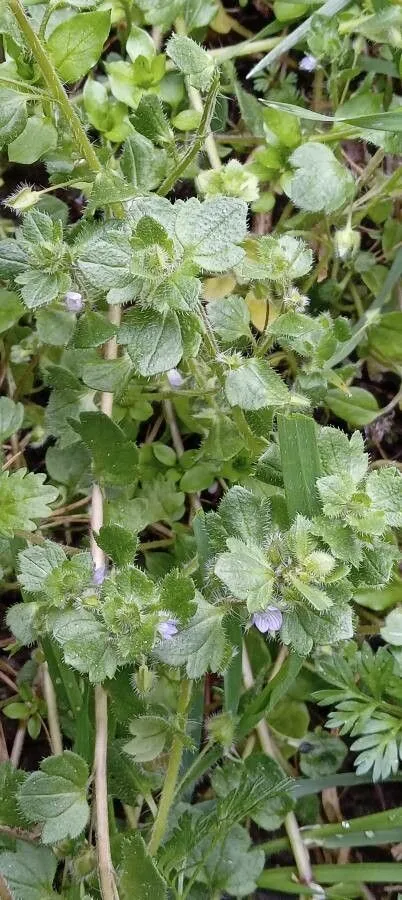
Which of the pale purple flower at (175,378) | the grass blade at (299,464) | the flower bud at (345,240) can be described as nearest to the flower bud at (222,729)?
the grass blade at (299,464)

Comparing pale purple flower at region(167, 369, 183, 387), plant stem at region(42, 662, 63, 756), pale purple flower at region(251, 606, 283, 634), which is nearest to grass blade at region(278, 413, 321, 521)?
pale purple flower at region(251, 606, 283, 634)

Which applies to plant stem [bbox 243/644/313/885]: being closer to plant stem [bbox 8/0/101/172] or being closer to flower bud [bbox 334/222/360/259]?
flower bud [bbox 334/222/360/259]

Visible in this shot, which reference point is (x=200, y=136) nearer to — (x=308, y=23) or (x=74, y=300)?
(x=74, y=300)

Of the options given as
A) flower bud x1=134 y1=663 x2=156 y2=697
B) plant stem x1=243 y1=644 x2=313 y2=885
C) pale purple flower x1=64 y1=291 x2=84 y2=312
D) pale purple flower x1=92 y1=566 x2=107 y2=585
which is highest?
pale purple flower x1=64 y1=291 x2=84 y2=312

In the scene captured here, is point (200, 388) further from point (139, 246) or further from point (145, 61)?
point (145, 61)

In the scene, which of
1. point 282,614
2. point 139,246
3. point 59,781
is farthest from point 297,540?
point 59,781

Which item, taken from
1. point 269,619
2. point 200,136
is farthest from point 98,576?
point 200,136
